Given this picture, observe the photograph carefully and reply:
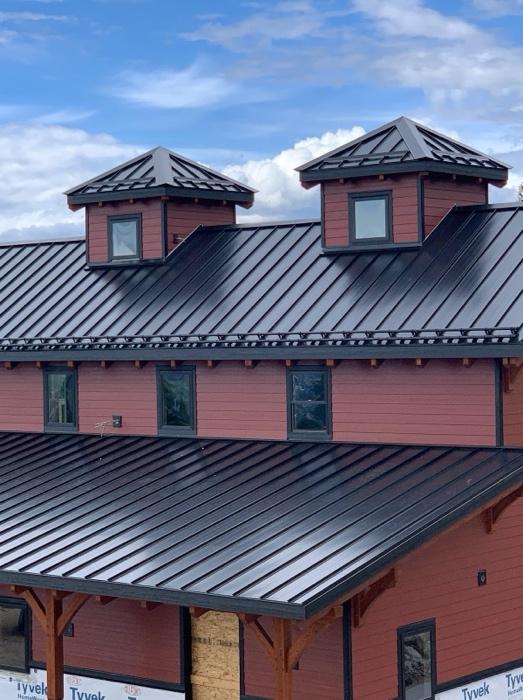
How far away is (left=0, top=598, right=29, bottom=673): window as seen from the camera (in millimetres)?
23062

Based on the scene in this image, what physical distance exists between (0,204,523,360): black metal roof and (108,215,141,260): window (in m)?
0.41

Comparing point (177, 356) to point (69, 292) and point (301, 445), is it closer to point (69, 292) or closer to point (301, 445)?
point (301, 445)

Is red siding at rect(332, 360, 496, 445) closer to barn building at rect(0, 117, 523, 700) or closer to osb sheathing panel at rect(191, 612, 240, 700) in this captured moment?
barn building at rect(0, 117, 523, 700)

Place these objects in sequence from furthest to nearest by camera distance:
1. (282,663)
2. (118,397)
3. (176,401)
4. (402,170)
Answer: (118,397) < (176,401) < (402,170) < (282,663)

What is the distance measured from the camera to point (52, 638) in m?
19.2

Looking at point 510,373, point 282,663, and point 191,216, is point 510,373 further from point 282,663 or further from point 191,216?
point 191,216

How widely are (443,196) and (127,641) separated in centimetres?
1036

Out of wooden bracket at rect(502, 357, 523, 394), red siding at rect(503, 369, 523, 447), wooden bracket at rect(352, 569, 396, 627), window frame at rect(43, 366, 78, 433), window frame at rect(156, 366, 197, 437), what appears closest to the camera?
wooden bracket at rect(352, 569, 396, 627)

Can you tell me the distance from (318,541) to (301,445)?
5375mm

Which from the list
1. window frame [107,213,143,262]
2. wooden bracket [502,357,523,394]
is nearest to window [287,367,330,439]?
wooden bracket [502,357,523,394]

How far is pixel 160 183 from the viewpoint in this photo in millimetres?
27875

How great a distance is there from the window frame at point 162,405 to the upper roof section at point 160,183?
15.8ft

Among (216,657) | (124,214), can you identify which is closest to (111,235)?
(124,214)

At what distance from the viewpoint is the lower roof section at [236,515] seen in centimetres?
1672
